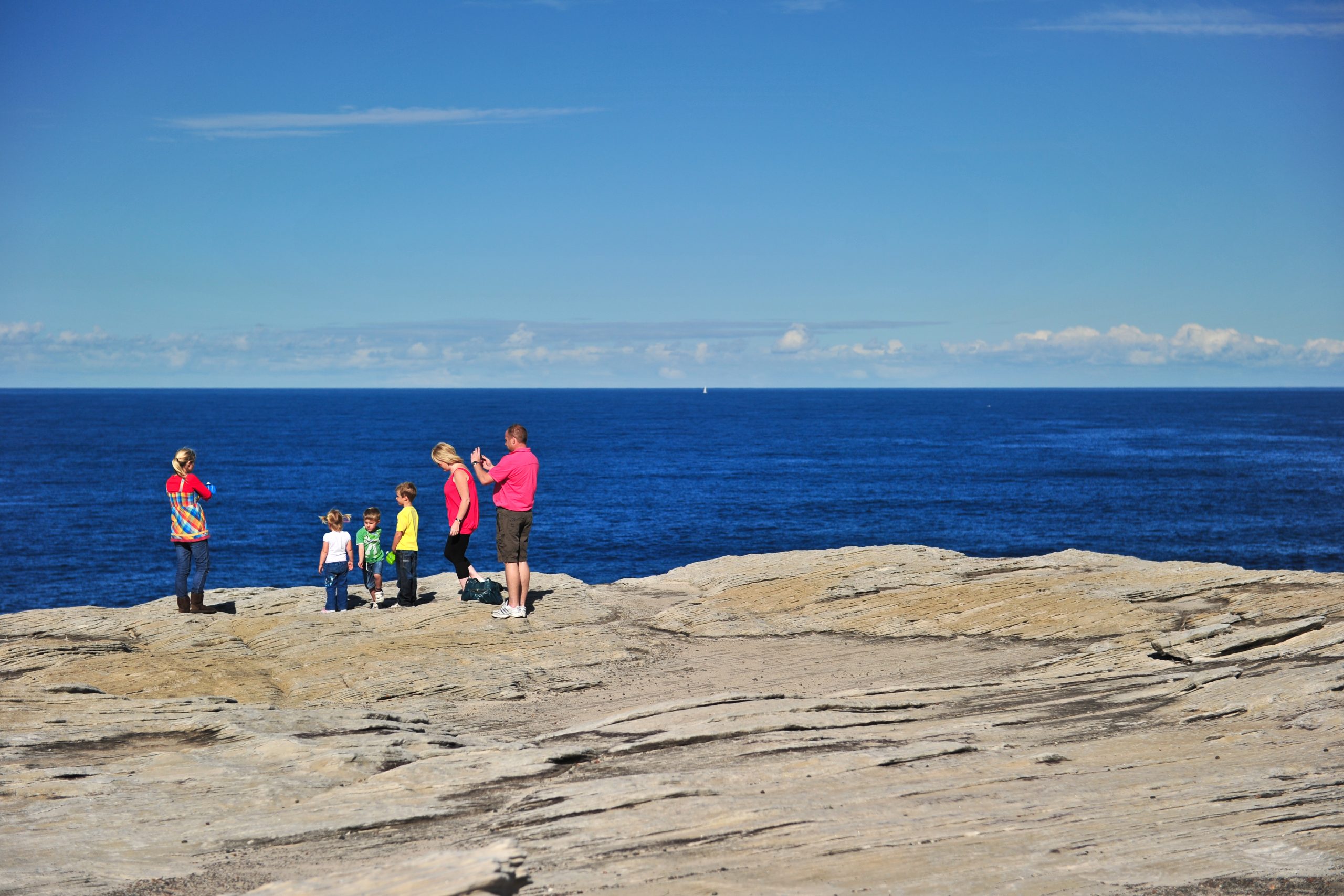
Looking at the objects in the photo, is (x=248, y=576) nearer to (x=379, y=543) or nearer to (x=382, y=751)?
(x=379, y=543)

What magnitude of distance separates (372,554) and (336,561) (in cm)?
100

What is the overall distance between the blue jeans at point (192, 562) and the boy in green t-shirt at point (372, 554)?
2.82 meters

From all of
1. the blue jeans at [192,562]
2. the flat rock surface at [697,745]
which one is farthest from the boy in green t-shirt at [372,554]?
the blue jeans at [192,562]

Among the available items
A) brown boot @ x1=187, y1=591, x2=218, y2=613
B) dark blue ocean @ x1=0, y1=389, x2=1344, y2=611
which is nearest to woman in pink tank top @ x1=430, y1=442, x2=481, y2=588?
brown boot @ x1=187, y1=591, x2=218, y2=613

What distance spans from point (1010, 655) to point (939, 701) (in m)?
4.25

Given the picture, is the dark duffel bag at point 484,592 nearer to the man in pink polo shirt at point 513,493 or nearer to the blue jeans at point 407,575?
the blue jeans at point 407,575

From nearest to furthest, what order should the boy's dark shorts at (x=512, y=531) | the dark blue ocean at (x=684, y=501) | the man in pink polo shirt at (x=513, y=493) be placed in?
1. the man in pink polo shirt at (x=513, y=493)
2. the boy's dark shorts at (x=512, y=531)
3. the dark blue ocean at (x=684, y=501)

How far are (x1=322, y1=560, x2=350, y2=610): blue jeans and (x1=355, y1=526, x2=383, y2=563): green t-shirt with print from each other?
59 cm

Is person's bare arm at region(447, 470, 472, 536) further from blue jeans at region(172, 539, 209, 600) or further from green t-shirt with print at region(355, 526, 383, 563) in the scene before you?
blue jeans at region(172, 539, 209, 600)

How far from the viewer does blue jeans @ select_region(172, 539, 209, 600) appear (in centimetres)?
1911

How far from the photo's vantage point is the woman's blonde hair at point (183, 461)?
18.1m

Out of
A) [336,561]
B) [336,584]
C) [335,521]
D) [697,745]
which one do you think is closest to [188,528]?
[335,521]

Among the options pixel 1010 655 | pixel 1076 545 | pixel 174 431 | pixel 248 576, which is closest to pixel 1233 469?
pixel 1076 545

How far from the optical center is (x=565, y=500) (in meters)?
89.5
